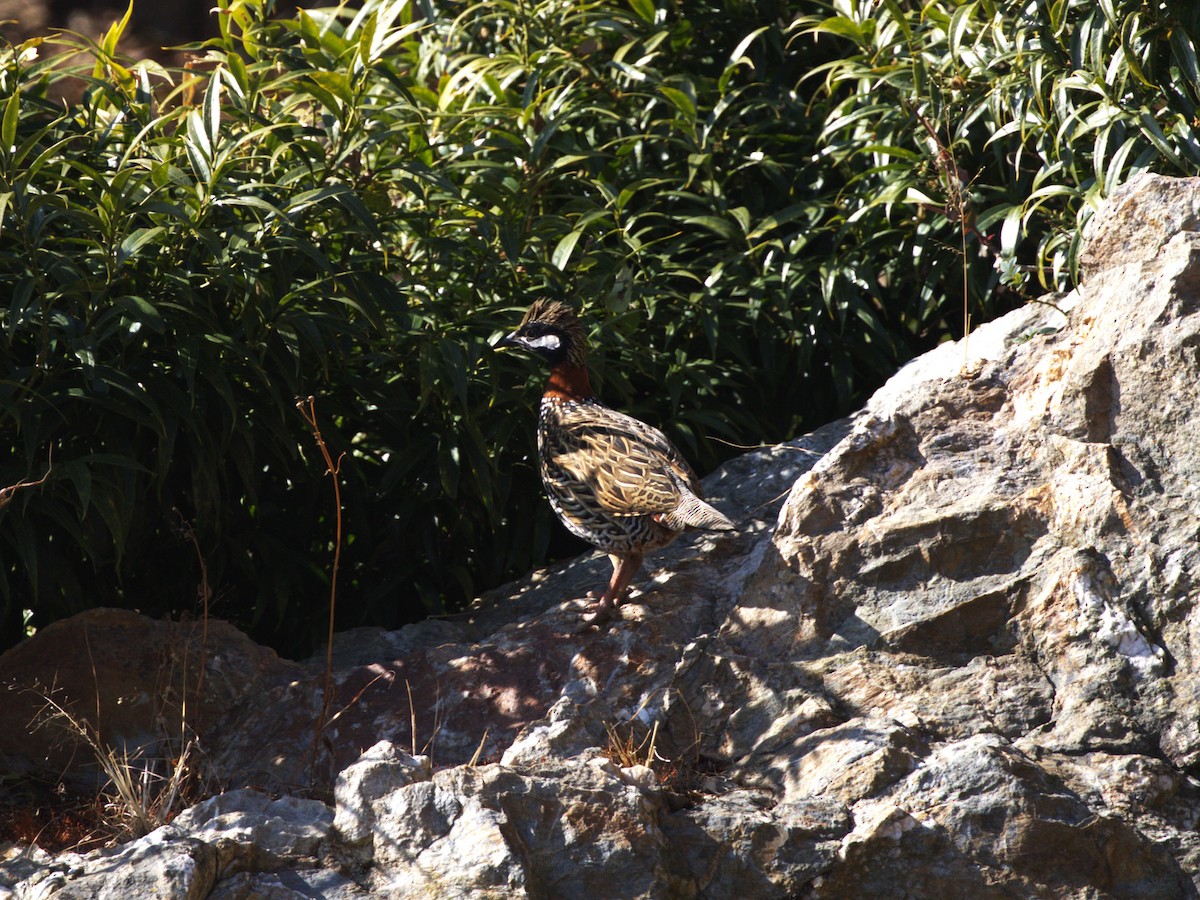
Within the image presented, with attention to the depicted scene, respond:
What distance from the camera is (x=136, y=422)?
3.96 metres

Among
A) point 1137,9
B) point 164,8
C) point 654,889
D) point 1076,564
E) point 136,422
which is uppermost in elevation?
point 164,8

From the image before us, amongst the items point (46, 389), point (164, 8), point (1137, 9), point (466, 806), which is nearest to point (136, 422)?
point (46, 389)

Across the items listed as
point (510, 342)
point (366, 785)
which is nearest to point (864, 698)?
point (366, 785)

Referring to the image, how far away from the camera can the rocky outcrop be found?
2818 mm

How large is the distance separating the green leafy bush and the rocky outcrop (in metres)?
0.60

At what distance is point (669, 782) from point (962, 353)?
184 cm

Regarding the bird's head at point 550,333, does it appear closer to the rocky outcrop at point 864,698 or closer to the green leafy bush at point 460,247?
the green leafy bush at point 460,247

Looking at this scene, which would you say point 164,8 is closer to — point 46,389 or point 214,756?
point 46,389

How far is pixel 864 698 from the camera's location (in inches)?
130

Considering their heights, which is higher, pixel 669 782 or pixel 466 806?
pixel 466 806

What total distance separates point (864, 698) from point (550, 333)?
166 centimetres

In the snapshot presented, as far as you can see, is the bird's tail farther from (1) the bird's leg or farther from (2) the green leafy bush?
(2) the green leafy bush

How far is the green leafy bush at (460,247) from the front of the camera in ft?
12.7

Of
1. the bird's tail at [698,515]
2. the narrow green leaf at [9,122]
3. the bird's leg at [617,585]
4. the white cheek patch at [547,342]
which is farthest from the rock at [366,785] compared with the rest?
the narrow green leaf at [9,122]
